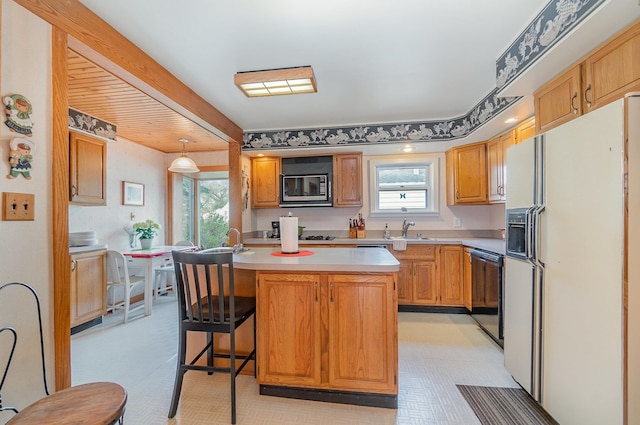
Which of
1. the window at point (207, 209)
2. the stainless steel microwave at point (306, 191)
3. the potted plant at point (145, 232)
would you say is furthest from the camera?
the window at point (207, 209)

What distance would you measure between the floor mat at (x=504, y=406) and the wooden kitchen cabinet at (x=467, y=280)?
1.43 metres

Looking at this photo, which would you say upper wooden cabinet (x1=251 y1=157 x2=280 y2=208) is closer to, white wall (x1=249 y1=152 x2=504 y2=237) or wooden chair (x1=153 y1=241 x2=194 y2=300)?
white wall (x1=249 y1=152 x2=504 y2=237)

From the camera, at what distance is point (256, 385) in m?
2.07

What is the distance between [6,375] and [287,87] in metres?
2.37

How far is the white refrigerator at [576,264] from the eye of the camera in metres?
1.21

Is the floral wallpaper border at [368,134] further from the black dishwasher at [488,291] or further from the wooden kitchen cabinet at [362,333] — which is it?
the wooden kitchen cabinet at [362,333]

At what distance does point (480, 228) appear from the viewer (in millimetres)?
4090

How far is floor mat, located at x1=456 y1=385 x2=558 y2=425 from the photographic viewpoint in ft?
5.57

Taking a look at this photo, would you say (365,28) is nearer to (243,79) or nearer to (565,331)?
(243,79)

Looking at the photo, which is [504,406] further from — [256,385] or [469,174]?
[469,174]

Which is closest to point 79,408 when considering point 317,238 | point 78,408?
point 78,408

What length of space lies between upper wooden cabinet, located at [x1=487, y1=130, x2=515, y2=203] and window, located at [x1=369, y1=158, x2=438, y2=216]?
82 cm

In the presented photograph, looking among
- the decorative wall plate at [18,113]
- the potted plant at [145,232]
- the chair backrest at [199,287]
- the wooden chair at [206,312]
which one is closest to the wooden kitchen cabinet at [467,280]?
the wooden chair at [206,312]

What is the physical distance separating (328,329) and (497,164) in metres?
2.84
